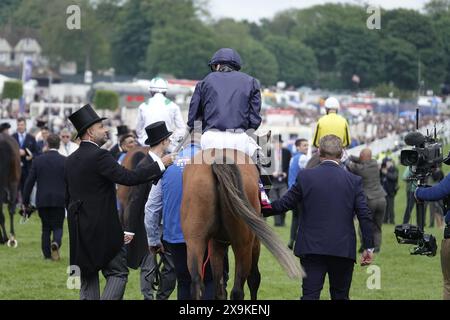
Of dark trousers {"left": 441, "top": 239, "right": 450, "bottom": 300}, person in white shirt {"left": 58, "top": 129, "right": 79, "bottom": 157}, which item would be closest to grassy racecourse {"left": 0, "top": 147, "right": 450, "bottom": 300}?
person in white shirt {"left": 58, "top": 129, "right": 79, "bottom": 157}

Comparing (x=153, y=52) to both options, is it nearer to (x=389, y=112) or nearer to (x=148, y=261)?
(x=389, y=112)

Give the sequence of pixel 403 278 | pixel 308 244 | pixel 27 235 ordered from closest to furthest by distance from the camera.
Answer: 1. pixel 308 244
2. pixel 403 278
3. pixel 27 235

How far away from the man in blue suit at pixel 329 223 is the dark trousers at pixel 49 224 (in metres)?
7.78

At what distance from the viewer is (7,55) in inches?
6191

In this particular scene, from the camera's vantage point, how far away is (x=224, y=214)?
9.77m

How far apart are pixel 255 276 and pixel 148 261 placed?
2073 mm

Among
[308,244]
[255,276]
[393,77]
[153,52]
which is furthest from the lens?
[153,52]

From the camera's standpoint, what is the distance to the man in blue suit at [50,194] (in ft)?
54.8

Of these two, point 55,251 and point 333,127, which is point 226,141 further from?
point 55,251

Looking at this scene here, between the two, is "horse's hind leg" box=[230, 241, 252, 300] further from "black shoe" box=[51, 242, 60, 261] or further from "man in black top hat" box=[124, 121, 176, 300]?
"black shoe" box=[51, 242, 60, 261]

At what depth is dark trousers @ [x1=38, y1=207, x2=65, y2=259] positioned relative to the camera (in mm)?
16875

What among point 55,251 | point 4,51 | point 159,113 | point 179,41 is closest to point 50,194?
point 55,251

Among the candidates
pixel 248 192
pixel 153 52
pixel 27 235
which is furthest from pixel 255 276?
pixel 153 52

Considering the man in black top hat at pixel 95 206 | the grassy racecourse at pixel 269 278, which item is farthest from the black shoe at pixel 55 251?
the man in black top hat at pixel 95 206
